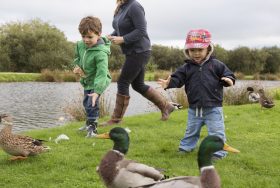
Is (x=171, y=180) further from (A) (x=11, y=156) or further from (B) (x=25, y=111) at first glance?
(B) (x=25, y=111)

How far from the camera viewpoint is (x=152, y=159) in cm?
582

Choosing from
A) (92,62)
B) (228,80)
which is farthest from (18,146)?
(228,80)

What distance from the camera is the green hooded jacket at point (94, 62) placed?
22.9 feet

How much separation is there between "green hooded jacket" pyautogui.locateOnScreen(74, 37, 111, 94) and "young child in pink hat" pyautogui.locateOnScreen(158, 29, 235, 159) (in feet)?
4.59

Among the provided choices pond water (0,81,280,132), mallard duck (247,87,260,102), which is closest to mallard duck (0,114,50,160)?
pond water (0,81,280,132)

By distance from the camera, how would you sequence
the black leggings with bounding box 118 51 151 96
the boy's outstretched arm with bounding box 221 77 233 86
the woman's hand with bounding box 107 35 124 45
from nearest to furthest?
the boy's outstretched arm with bounding box 221 77 233 86 → the woman's hand with bounding box 107 35 124 45 → the black leggings with bounding box 118 51 151 96

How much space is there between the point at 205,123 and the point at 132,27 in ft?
8.43

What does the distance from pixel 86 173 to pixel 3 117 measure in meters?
1.82

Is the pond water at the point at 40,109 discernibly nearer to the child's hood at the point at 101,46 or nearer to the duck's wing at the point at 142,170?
the child's hood at the point at 101,46

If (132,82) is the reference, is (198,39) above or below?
above

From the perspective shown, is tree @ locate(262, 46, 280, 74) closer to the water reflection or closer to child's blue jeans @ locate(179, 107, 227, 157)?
the water reflection

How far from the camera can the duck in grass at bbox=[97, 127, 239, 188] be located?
3416 mm

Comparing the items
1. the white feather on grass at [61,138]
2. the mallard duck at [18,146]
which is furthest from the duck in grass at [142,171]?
the white feather on grass at [61,138]

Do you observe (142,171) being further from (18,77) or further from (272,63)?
(272,63)
